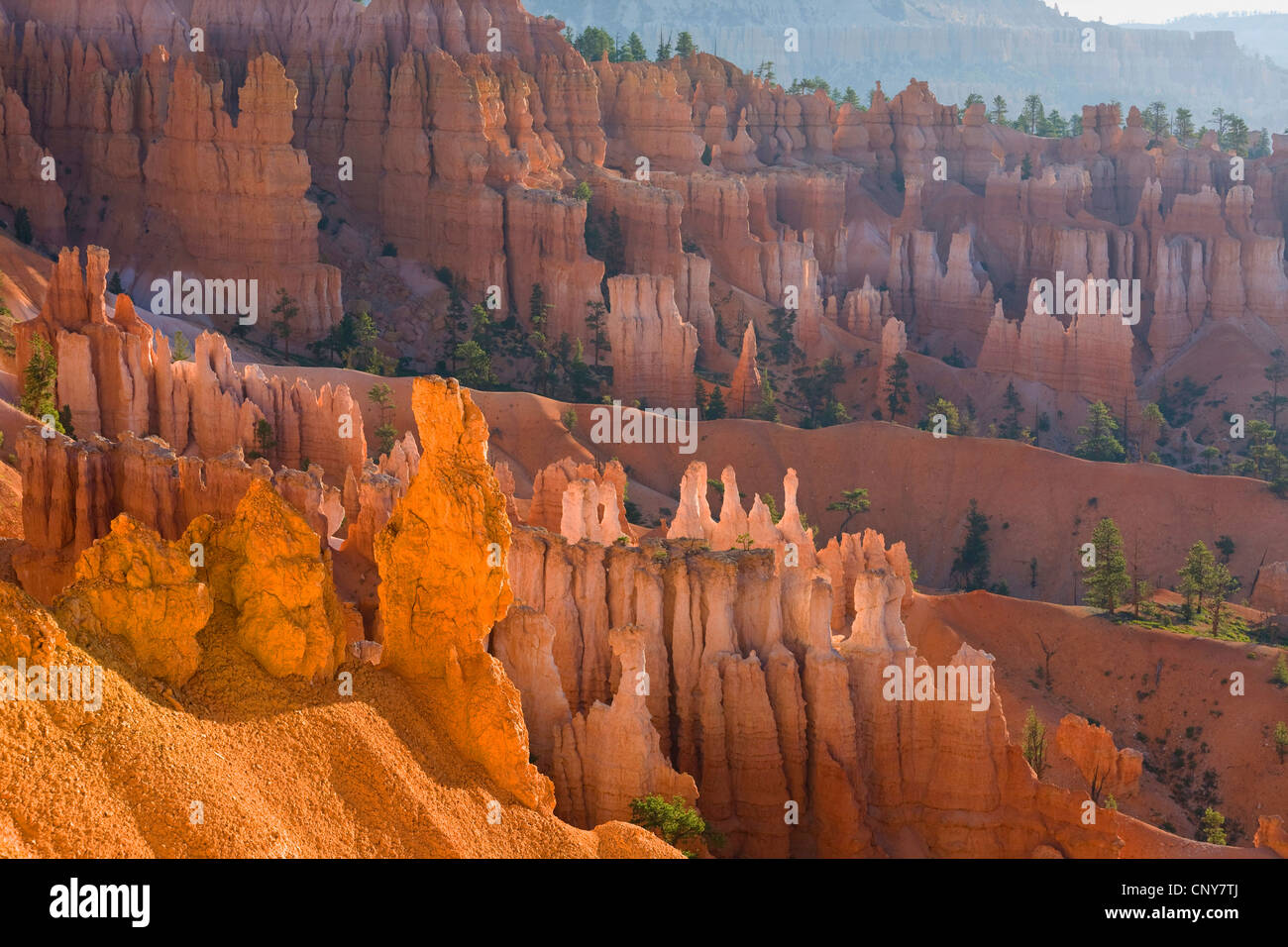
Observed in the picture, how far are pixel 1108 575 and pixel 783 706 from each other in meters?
27.0

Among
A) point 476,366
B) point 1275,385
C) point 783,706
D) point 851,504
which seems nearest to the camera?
point 783,706

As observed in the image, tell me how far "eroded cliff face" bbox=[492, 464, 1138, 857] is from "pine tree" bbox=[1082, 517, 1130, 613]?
21.8m

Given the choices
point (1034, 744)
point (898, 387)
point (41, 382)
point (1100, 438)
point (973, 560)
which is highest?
point (41, 382)

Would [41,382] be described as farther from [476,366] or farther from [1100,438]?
[1100,438]

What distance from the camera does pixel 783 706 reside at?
42594 mm

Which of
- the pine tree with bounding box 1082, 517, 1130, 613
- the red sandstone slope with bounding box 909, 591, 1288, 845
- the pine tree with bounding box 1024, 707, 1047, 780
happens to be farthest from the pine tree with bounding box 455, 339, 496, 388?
the pine tree with bounding box 1024, 707, 1047, 780

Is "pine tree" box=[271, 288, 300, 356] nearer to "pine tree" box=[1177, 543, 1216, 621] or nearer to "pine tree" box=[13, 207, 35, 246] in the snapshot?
"pine tree" box=[13, 207, 35, 246]

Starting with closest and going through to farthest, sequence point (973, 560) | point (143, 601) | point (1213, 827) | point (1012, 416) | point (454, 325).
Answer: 1. point (143, 601)
2. point (1213, 827)
3. point (973, 560)
4. point (454, 325)
5. point (1012, 416)

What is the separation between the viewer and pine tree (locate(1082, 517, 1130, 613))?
216 ft

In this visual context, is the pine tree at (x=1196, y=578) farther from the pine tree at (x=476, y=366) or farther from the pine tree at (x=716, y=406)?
the pine tree at (x=476, y=366)

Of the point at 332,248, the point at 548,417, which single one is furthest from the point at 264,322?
the point at 548,417

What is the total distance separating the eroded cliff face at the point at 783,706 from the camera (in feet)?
138

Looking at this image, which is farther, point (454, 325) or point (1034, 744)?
point (454, 325)

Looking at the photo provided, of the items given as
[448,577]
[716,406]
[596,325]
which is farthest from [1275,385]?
[448,577]
